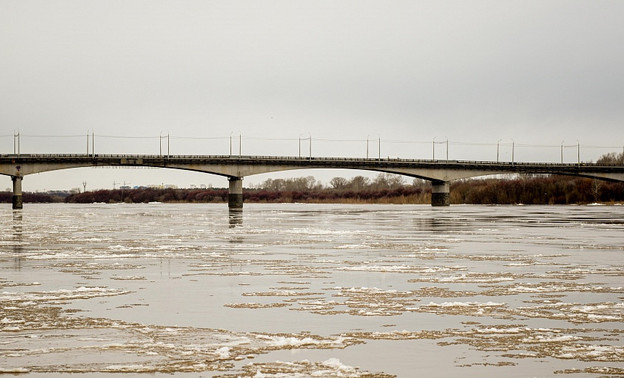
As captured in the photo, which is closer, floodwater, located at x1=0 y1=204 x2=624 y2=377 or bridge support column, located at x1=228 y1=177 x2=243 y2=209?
floodwater, located at x1=0 y1=204 x2=624 y2=377

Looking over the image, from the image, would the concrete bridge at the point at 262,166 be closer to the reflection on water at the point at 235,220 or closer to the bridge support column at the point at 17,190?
the bridge support column at the point at 17,190

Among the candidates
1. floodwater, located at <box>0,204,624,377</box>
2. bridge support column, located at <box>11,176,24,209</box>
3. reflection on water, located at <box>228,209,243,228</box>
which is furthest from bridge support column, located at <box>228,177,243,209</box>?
floodwater, located at <box>0,204,624,377</box>

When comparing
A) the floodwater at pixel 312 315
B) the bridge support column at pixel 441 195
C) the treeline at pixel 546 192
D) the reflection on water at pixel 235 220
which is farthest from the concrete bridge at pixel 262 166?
the floodwater at pixel 312 315

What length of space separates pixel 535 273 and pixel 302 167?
115465 mm

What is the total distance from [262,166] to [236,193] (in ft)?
21.5

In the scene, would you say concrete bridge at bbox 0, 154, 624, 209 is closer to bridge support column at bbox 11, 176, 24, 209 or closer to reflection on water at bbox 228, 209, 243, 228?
bridge support column at bbox 11, 176, 24, 209

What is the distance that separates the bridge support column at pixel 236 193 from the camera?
125600 mm

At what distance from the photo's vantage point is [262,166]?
130375 millimetres

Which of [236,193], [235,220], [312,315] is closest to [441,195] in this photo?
[236,193]

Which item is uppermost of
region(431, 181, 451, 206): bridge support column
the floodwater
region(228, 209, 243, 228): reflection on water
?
region(431, 181, 451, 206): bridge support column

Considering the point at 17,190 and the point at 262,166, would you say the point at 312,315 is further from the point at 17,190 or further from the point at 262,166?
the point at 17,190

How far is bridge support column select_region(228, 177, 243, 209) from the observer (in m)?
126

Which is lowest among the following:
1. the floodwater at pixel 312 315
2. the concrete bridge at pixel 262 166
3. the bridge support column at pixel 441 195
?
the floodwater at pixel 312 315

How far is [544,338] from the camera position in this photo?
10.4 meters
